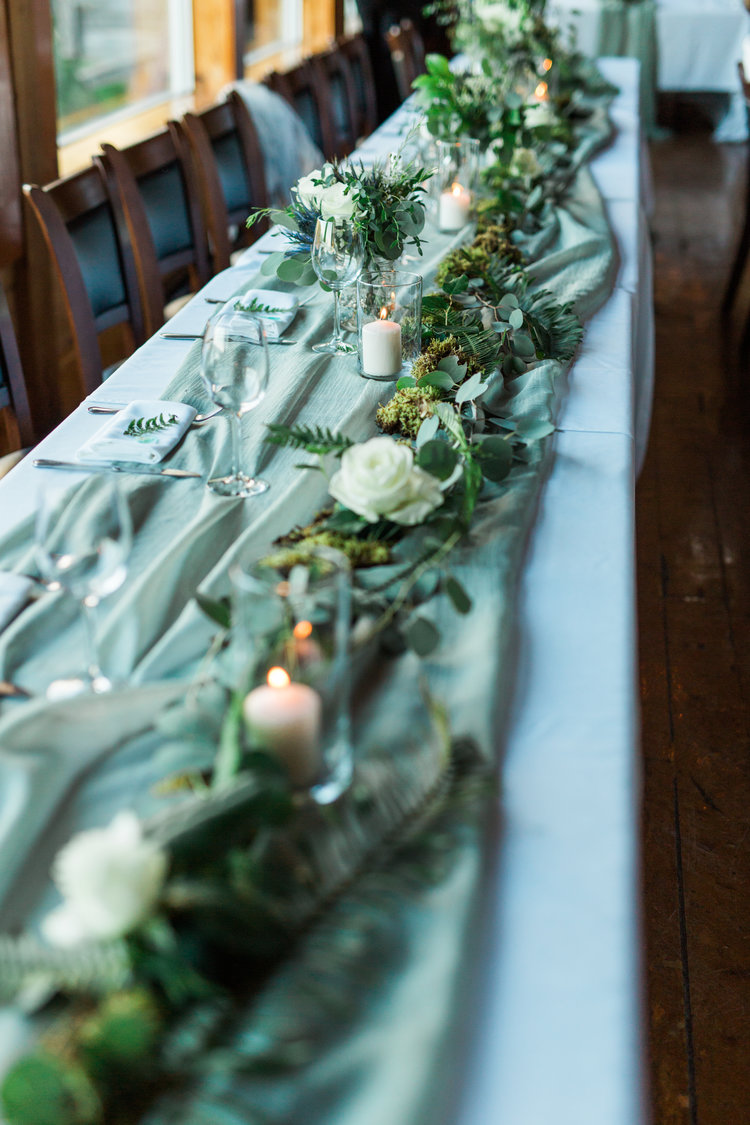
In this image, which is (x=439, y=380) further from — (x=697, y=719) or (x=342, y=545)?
(x=697, y=719)

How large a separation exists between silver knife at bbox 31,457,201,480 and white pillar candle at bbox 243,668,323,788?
26.8 inches

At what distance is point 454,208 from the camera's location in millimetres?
2604

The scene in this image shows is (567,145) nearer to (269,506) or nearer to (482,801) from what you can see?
(269,506)

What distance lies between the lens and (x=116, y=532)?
1026 millimetres

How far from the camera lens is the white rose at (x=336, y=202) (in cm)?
181

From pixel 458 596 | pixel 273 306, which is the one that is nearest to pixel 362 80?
pixel 273 306

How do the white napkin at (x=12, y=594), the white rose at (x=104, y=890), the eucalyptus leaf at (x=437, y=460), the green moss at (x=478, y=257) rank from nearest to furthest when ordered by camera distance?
the white rose at (x=104, y=890)
the white napkin at (x=12, y=594)
the eucalyptus leaf at (x=437, y=460)
the green moss at (x=478, y=257)

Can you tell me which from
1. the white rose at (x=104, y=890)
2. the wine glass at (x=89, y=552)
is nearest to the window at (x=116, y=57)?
the wine glass at (x=89, y=552)

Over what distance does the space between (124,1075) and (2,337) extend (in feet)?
5.53

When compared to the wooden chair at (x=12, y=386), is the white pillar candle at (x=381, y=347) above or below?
above

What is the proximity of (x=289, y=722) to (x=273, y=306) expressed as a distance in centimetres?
140

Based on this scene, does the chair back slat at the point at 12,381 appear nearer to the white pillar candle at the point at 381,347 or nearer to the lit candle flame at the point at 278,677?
Result: the white pillar candle at the point at 381,347

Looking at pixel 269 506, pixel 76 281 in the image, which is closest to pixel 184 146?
pixel 76 281

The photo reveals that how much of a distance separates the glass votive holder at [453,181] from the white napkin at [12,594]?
68.7 inches
